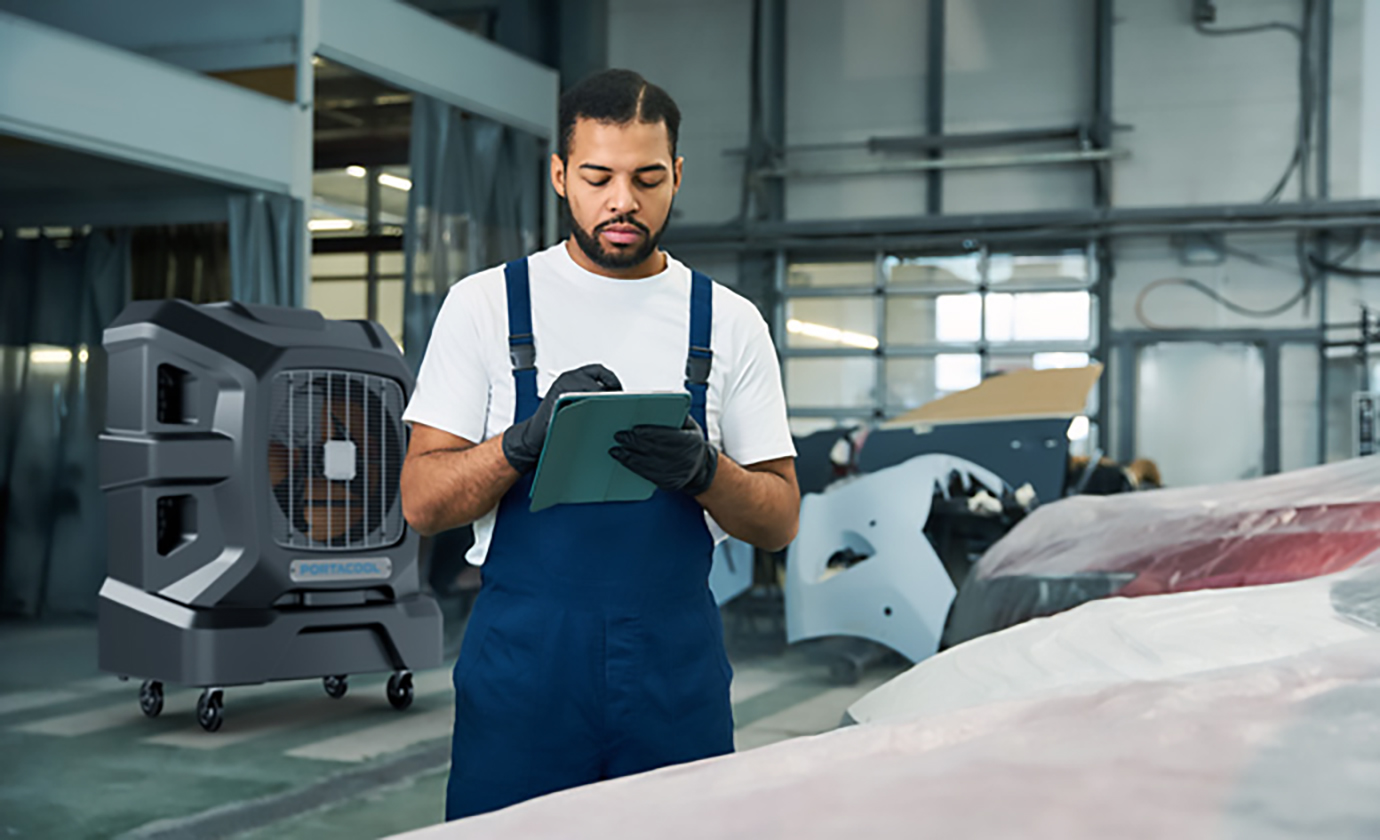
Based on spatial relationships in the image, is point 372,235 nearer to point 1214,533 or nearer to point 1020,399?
point 1020,399

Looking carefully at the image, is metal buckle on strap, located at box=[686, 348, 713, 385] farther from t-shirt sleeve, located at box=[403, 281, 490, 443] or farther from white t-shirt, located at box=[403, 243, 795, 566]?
t-shirt sleeve, located at box=[403, 281, 490, 443]

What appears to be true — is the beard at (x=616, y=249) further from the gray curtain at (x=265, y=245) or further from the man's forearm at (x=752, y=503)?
the gray curtain at (x=265, y=245)

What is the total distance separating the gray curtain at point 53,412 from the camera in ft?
21.4

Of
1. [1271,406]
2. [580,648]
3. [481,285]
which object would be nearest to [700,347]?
[481,285]

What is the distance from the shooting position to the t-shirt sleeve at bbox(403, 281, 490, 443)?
141cm

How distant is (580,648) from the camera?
137cm

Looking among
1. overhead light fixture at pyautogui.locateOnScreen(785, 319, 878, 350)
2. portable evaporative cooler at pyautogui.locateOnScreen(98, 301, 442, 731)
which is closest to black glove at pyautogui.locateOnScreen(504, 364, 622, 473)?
portable evaporative cooler at pyautogui.locateOnScreen(98, 301, 442, 731)

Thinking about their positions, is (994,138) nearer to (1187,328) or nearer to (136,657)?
(1187,328)

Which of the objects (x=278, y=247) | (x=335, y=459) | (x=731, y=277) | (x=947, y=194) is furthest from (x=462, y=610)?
(x=947, y=194)

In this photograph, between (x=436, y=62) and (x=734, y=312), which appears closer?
(x=734, y=312)

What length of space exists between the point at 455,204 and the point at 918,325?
3.71 m

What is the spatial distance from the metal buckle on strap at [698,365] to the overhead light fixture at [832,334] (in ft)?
26.8

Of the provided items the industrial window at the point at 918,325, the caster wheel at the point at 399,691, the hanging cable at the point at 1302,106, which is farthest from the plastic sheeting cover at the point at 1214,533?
the hanging cable at the point at 1302,106

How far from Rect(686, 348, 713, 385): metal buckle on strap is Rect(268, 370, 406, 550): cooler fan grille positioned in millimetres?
2697
